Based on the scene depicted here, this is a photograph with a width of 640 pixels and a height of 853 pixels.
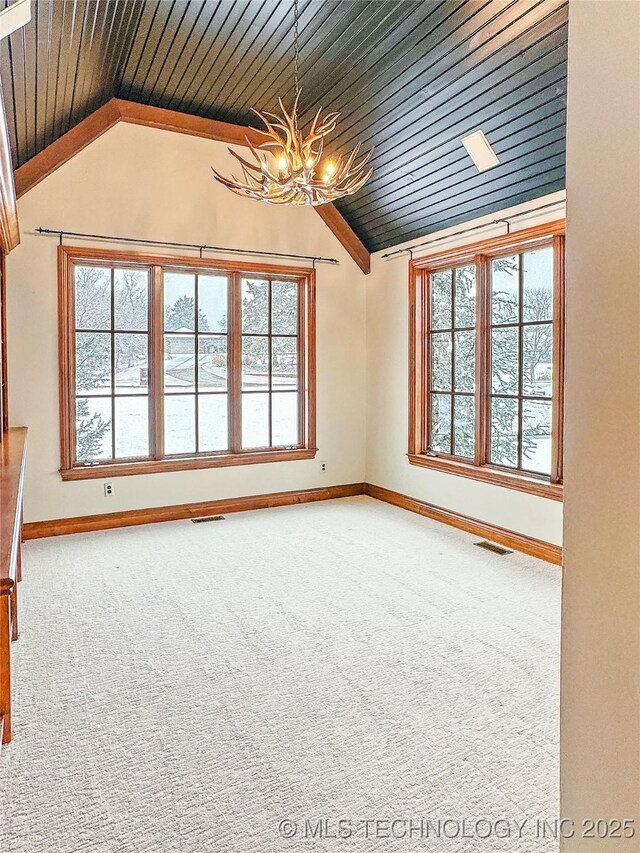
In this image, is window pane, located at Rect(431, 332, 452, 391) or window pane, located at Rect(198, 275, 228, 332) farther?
window pane, located at Rect(198, 275, 228, 332)

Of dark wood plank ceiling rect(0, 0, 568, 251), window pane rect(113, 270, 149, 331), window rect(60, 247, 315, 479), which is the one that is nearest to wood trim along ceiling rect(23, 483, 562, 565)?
window rect(60, 247, 315, 479)

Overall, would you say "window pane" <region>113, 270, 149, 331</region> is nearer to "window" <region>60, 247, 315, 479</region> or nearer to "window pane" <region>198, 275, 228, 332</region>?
"window" <region>60, 247, 315, 479</region>

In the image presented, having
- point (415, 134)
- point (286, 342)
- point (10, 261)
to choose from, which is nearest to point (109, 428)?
point (10, 261)

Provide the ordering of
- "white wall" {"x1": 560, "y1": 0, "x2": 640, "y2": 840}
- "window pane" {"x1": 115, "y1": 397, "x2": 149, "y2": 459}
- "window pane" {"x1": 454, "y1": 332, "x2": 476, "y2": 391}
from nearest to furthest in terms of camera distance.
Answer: "white wall" {"x1": 560, "y1": 0, "x2": 640, "y2": 840} → "window pane" {"x1": 454, "y1": 332, "x2": 476, "y2": 391} → "window pane" {"x1": 115, "y1": 397, "x2": 149, "y2": 459}

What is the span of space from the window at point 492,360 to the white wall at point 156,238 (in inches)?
36.0

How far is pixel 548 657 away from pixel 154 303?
4132 mm

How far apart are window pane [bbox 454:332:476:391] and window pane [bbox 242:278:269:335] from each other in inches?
73.1

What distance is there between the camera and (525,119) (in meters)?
3.69

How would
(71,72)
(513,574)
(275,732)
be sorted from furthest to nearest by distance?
(513,574)
(71,72)
(275,732)

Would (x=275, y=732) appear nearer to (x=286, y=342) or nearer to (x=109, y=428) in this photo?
(x=109, y=428)

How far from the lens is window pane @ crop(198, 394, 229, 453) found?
554cm

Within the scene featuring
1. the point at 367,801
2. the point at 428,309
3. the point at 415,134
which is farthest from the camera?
the point at 428,309

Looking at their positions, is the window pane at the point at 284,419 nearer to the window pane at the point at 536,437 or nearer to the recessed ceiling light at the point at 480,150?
the window pane at the point at 536,437

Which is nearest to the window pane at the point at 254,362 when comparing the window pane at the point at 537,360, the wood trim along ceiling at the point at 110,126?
the wood trim along ceiling at the point at 110,126
